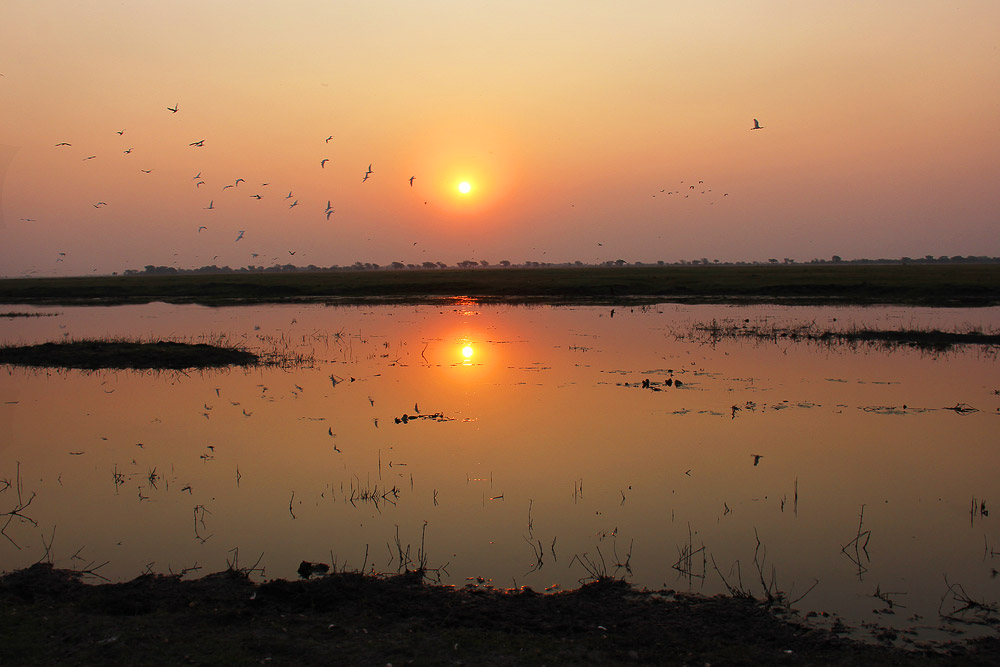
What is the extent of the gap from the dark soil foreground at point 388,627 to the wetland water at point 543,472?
46 cm

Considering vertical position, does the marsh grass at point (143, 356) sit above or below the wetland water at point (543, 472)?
above

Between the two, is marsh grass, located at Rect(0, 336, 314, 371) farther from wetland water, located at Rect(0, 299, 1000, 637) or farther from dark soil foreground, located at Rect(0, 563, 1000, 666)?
dark soil foreground, located at Rect(0, 563, 1000, 666)

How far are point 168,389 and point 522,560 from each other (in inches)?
522

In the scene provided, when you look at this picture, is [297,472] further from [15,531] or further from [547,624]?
[547,624]

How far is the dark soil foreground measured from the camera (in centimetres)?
545

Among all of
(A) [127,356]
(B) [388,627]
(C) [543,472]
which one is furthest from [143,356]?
(B) [388,627]

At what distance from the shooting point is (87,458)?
1148 cm

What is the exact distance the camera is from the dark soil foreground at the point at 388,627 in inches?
214

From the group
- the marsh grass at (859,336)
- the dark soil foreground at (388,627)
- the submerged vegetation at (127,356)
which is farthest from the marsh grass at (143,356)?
the dark soil foreground at (388,627)

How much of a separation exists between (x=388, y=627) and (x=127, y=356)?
771 inches

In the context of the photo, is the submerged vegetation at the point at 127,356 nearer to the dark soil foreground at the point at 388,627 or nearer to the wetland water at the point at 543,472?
the wetland water at the point at 543,472

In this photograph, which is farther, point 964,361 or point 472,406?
point 964,361

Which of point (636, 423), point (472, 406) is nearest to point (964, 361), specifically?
point (636, 423)

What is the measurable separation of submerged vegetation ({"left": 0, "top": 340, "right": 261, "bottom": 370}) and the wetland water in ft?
4.17
